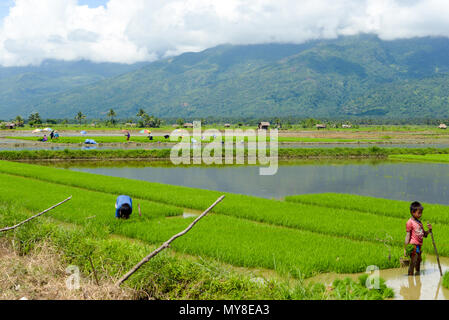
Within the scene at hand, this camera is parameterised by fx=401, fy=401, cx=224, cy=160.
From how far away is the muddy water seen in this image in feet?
20.7

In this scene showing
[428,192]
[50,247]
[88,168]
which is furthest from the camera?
[88,168]

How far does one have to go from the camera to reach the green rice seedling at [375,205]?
1263 cm

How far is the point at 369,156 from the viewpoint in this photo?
3622 centimetres

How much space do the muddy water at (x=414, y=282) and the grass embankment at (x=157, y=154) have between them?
27401 mm

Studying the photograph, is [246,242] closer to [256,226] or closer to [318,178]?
[256,226]

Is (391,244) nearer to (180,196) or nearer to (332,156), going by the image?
(180,196)

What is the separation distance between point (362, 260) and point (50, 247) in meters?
5.65

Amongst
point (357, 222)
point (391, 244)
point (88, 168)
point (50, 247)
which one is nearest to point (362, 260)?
point (391, 244)

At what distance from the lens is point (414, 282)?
692cm

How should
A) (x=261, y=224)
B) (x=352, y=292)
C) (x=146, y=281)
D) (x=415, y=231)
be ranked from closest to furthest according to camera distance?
(x=352, y=292), (x=146, y=281), (x=415, y=231), (x=261, y=224)

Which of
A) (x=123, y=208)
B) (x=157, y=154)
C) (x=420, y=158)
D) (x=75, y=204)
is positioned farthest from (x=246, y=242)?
(x=420, y=158)

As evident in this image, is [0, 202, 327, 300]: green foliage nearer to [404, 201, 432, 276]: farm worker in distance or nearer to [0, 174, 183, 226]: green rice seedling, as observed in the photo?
[404, 201, 432, 276]: farm worker in distance

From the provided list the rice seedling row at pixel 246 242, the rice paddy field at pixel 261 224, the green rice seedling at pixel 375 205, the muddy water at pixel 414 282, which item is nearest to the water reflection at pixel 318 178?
the green rice seedling at pixel 375 205

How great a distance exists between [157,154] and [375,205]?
75.8 feet
